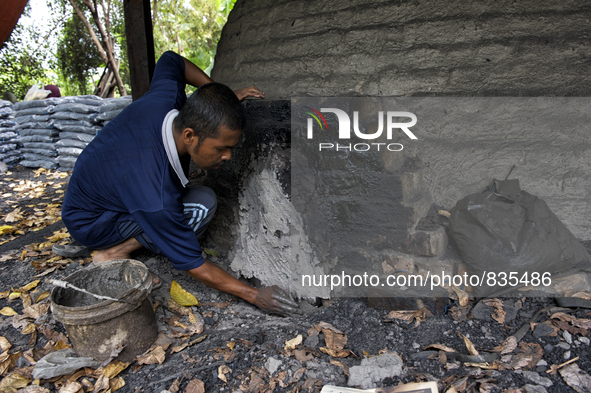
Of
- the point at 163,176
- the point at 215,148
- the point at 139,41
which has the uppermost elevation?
the point at 139,41

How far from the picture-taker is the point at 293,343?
197cm

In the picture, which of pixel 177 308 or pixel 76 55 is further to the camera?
pixel 76 55

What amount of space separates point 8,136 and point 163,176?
7.55 meters

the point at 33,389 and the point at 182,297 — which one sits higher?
the point at 182,297

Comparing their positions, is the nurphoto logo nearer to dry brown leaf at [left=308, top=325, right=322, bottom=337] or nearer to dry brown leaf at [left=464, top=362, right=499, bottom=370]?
dry brown leaf at [left=308, top=325, right=322, bottom=337]

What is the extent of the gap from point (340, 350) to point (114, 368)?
44.8 inches

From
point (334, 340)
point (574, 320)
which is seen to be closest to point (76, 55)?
point (334, 340)

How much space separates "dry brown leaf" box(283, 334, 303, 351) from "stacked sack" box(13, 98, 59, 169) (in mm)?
7181

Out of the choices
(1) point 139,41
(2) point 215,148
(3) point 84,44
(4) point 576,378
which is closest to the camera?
(4) point 576,378

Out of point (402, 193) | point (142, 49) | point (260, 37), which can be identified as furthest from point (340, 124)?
point (142, 49)

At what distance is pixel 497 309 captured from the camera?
2.10 m

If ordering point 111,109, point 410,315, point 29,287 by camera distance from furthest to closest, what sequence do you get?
point 111,109
point 29,287
point 410,315

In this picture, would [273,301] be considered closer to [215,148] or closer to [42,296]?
[215,148]

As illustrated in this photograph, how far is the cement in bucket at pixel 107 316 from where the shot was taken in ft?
5.81
